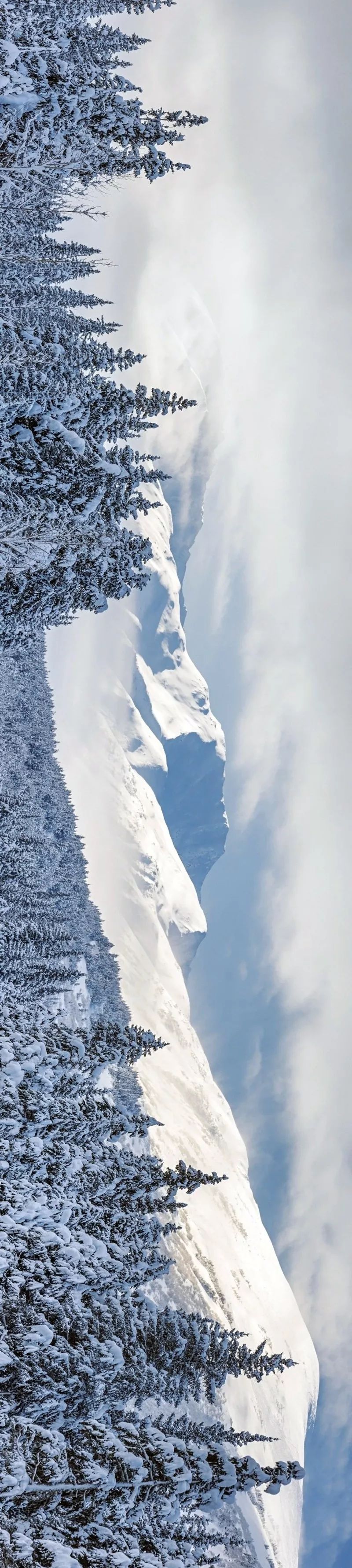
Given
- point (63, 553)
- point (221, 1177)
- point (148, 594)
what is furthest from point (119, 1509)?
point (148, 594)

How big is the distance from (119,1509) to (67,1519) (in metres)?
0.83

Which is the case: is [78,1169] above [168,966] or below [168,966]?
below

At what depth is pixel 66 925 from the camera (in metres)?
48.8

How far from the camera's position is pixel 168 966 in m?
146

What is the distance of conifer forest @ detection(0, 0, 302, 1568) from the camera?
9742 millimetres

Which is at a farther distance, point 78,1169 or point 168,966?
point 168,966

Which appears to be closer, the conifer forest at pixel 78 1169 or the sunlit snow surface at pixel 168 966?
the conifer forest at pixel 78 1169

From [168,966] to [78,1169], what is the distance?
13412cm

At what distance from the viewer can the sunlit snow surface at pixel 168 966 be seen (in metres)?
77.6

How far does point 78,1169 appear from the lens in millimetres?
15016

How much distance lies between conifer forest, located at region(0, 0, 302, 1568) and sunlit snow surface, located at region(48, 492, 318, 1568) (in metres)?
41.6

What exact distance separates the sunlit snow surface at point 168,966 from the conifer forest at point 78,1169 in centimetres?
4160

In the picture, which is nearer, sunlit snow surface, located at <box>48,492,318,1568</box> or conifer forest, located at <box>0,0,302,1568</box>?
conifer forest, located at <box>0,0,302,1568</box>

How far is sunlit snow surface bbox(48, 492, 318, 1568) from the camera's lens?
7756cm
